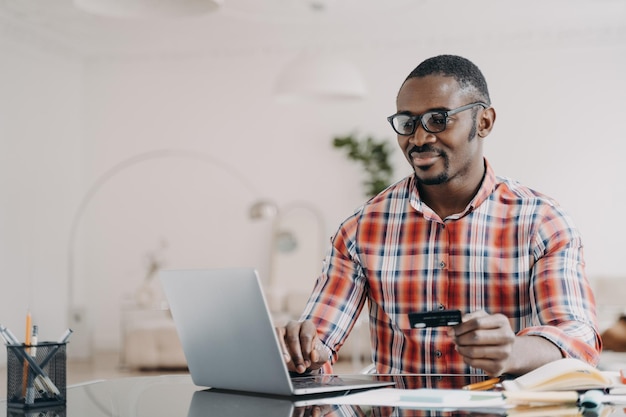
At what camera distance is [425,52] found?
7812 millimetres

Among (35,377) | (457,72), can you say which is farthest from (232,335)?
(457,72)

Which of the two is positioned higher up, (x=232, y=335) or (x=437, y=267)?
(x=437, y=267)

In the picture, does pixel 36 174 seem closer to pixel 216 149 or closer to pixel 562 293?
pixel 216 149

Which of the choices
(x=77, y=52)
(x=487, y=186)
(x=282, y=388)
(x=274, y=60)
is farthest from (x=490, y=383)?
(x=77, y=52)

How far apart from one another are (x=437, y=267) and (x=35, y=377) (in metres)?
0.90

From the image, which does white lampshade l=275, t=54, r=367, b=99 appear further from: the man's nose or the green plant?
the man's nose

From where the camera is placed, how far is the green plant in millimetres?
7699

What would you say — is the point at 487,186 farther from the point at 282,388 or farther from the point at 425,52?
the point at 425,52

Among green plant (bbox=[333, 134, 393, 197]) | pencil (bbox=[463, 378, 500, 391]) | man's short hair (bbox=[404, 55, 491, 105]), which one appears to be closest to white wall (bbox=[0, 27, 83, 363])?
green plant (bbox=[333, 134, 393, 197])

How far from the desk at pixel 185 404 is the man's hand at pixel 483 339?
110 millimetres

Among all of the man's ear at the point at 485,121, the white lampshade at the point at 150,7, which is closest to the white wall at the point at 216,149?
the white lampshade at the point at 150,7

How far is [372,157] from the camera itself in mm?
7730

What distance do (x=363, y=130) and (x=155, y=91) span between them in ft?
6.66

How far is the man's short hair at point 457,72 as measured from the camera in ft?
6.19
